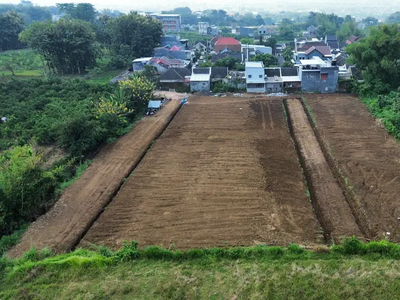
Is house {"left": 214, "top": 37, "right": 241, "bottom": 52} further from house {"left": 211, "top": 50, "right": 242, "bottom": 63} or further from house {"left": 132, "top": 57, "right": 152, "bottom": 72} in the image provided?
house {"left": 132, "top": 57, "right": 152, "bottom": 72}

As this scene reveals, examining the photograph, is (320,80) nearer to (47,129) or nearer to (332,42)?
(47,129)

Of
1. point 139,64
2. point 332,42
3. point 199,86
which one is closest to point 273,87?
point 199,86

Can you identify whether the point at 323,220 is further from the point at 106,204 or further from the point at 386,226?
the point at 106,204

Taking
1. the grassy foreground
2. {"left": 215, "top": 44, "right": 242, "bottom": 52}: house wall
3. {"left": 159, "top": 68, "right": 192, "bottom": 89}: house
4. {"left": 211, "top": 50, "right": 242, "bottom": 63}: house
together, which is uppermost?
{"left": 215, "top": 44, "right": 242, "bottom": 52}: house wall

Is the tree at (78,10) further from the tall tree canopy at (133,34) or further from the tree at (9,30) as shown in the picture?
the tall tree canopy at (133,34)

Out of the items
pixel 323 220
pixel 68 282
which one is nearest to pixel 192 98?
pixel 323 220

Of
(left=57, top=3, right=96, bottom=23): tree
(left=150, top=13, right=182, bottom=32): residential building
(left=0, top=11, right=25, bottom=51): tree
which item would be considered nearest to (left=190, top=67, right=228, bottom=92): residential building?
(left=0, top=11, right=25, bottom=51): tree
